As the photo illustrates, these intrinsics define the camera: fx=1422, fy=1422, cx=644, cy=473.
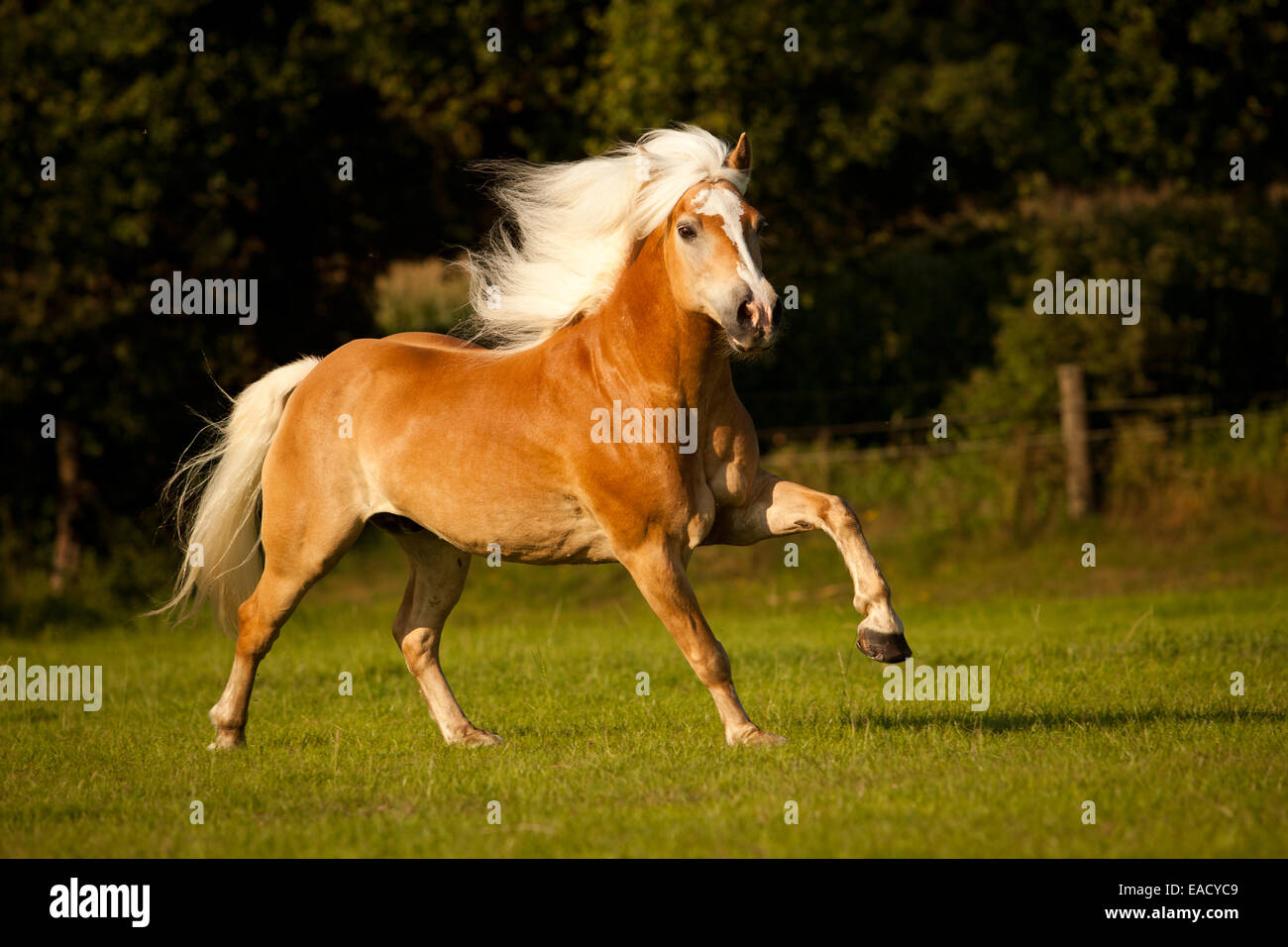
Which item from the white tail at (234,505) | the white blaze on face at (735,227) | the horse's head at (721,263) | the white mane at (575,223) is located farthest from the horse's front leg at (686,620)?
the white tail at (234,505)

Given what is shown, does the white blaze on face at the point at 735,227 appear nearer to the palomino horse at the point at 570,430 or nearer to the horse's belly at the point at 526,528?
the palomino horse at the point at 570,430

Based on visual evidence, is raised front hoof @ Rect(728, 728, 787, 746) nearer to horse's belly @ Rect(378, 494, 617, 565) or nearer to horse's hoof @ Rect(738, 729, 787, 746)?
horse's hoof @ Rect(738, 729, 787, 746)

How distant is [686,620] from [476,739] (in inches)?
58.3

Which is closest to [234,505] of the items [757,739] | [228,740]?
[228,740]

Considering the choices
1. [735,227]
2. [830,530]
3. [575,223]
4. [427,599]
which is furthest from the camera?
[427,599]

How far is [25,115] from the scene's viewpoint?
14.4 m

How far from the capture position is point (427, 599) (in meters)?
7.45

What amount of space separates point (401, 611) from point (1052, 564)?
865 centimetres

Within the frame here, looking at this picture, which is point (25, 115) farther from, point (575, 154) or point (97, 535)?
point (575, 154)

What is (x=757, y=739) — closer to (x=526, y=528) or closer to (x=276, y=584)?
(x=526, y=528)

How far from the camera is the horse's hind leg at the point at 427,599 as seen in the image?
732cm

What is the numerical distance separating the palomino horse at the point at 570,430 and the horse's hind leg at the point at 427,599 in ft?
0.04

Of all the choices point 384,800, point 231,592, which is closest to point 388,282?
point 231,592

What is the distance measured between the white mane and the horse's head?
19cm
